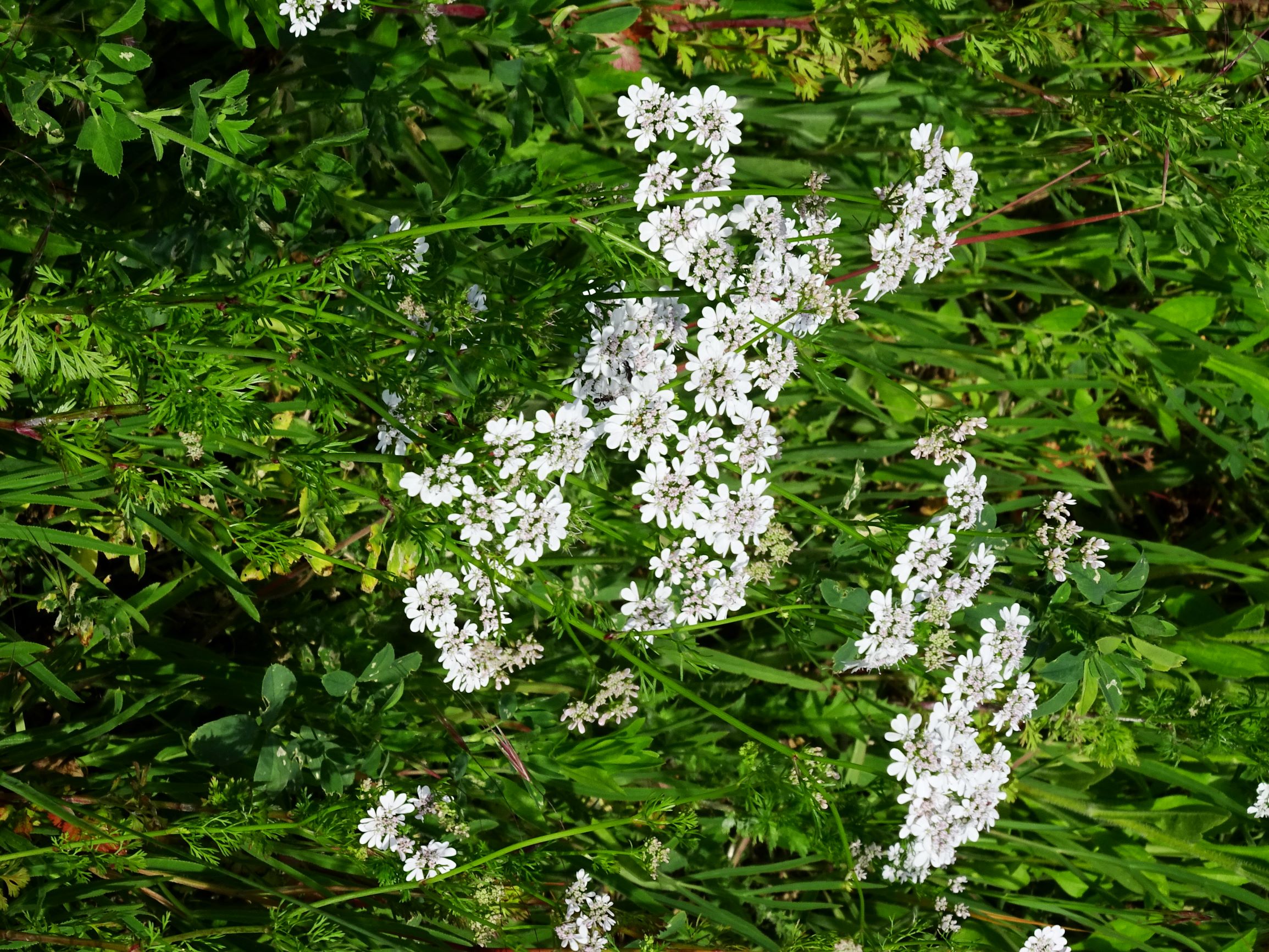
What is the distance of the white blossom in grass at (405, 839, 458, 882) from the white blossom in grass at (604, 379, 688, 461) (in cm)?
141

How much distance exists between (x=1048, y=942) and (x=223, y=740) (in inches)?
119

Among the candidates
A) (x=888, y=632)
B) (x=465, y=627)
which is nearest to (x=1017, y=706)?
(x=888, y=632)

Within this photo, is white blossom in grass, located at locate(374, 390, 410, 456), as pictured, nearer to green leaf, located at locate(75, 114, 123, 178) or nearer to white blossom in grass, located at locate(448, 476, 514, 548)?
white blossom in grass, located at locate(448, 476, 514, 548)

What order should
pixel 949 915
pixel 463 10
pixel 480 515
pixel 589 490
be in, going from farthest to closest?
pixel 949 915, pixel 463 10, pixel 589 490, pixel 480 515

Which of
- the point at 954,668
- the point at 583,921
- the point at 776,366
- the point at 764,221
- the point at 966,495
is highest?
the point at 764,221

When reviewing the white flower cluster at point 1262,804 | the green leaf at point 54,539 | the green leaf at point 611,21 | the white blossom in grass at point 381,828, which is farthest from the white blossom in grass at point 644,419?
the white flower cluster at point 1262,804

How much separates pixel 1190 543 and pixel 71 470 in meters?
5.35

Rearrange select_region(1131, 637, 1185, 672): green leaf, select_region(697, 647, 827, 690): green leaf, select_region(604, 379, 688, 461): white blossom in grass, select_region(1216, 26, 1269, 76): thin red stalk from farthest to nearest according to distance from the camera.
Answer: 1. select_region(697, 647, 827, 690): green leaf
2. select_region(1216, 26, 1269, 76): thin red stalk
3. select_region(1131, 637, 1185, 672): green leaf
4. select_region(604, 379, 688, 461): white blossom in grass

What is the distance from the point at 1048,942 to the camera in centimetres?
350

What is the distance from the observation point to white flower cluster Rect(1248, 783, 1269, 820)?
4.31m

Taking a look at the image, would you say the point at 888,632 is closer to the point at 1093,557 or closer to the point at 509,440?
the point at 1093,557

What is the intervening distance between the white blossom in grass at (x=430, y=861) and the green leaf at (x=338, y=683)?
1.90 ft

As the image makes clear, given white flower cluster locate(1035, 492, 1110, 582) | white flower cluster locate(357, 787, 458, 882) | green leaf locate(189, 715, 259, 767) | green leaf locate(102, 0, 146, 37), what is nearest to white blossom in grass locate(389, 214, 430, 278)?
green leaf locate(102, 0, 146, 37)

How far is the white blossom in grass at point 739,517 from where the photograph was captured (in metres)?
3.06
